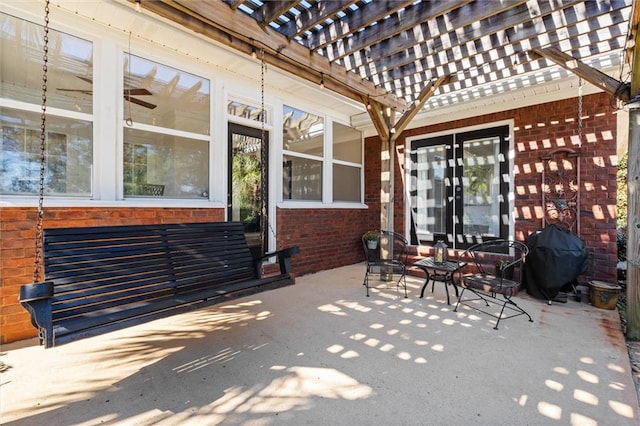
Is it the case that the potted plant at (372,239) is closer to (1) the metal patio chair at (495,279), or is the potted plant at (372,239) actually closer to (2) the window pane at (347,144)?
(1) the metal patio chair at (495,279)

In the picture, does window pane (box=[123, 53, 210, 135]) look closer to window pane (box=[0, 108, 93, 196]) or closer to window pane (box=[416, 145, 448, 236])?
window pane (box=[0, 108, 93, 196])

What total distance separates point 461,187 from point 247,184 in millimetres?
3753

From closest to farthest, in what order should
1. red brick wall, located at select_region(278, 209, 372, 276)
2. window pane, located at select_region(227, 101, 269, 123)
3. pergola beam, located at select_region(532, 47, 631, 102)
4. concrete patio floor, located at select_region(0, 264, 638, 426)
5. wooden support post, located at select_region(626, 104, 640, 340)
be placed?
concrete patio floor, located at select_region(0, 264, 638, 426), wooden support post, located at select_region(626, 104, 640, 340), pergola beam, located at select_region(532, 47, 631, 102), window pane, located at select_region(227, 101, 269, 123), red brick wall, located at select_region(278, 209, 372, 276)

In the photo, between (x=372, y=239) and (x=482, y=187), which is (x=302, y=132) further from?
(x=482, y=187)

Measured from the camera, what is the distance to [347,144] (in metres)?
6.54

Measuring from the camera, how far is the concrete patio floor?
184cm

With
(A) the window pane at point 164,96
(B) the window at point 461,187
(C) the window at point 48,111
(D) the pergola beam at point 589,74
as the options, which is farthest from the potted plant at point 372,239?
(C) the window at point 48,111

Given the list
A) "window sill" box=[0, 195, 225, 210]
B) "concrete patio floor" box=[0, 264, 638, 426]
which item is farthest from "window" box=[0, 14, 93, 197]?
"concrete patio floor" box=[0, 264, 638, 426]

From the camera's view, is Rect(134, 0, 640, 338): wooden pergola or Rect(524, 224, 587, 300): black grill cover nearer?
Rect(134, 0, 640, 338): wooden pergola

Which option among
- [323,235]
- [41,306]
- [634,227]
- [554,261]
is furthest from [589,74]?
[41,306]

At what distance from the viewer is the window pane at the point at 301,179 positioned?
5.26 metres

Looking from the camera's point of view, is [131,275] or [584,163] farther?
[584,163]

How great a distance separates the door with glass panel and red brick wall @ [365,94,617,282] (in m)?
3.84

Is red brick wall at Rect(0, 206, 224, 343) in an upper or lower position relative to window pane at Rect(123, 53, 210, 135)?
lower
